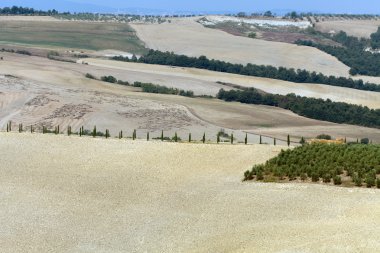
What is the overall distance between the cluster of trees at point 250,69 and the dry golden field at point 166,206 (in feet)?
188

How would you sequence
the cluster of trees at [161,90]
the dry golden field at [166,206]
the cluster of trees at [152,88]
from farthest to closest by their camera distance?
the cluster of trees at [152,88] < the cluster of trees at [161,90] < the dry golden field at [166,206]

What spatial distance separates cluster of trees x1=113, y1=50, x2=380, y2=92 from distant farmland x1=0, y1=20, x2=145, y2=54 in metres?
10.3

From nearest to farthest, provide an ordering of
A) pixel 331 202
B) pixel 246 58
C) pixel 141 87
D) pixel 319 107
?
pixel 331 202
pixel 319 107
pixel 141 87
pixel 246 58

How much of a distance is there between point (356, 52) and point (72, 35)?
44.9m

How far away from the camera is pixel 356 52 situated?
367 feet

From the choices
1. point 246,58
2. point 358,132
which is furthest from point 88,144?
point 246,58

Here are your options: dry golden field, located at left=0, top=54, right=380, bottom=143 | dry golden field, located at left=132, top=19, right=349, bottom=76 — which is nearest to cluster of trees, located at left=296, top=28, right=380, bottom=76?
dry golden field, located at left=132, top=19, right=349, bottom=76

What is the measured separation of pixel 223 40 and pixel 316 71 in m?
26.1

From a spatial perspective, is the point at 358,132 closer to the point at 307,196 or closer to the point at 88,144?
the point at 88,144

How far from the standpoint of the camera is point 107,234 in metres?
21.1

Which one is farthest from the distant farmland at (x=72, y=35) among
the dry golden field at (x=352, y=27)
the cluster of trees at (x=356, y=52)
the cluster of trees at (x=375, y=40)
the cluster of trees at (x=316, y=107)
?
the cluster of trees at (x=316, y=107)

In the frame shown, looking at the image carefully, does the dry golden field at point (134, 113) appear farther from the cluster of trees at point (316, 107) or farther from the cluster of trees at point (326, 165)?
the cluster of trees at point (326, 165)

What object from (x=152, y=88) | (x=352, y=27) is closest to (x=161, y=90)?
(x=152, y=88)

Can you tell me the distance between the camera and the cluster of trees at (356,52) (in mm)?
98700
